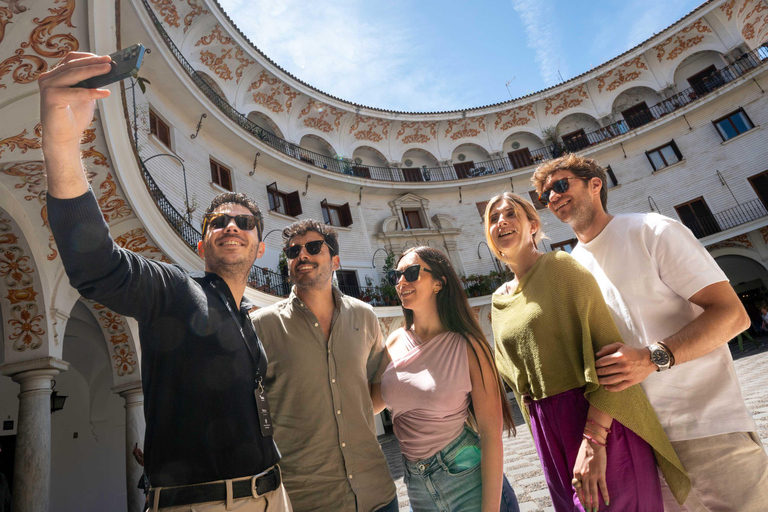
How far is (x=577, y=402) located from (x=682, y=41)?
24.1 meters

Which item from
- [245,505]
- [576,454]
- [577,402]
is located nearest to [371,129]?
[577,402]

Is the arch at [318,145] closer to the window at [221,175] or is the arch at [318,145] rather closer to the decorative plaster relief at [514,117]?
the window at [221,175]

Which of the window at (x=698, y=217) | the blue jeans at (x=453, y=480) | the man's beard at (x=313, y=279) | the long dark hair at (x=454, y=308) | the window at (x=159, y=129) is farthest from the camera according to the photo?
the window at (x=698, y=217)

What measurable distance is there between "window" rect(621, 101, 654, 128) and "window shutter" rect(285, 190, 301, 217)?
16.5 metres

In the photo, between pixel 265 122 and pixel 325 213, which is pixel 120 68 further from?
pixel 265 122

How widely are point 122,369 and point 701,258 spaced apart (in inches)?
359

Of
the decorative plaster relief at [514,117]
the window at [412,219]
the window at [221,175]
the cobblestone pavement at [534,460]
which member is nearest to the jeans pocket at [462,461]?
the cobblestone pavement at [534,460]

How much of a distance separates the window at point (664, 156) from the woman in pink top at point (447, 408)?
20.8 metres

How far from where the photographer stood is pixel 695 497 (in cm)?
168

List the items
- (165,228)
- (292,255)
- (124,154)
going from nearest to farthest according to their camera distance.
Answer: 1. (292,255)
2. (124,154)
3. (165,228)

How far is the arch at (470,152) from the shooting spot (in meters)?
22.0

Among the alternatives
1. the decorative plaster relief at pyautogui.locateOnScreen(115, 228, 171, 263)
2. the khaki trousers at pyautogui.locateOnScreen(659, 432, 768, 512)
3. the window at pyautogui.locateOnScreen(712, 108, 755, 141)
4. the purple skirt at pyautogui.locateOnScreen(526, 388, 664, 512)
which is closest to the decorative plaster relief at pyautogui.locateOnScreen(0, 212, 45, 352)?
the decorative plaster relief at pyautogui.locateOnScreen(115, 228, 171, 263)

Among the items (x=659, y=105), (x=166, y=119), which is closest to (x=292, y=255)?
(x=166, y=119)

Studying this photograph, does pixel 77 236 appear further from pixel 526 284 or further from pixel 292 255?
pixel 526 284
